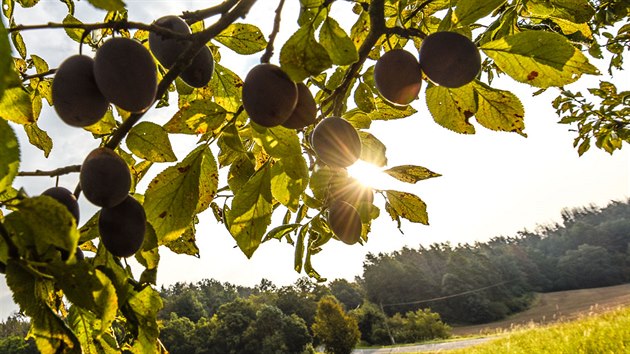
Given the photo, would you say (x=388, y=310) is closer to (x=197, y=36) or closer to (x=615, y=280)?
(x=615, y=280)

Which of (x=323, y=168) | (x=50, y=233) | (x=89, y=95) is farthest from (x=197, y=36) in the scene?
(x=323, y=168)

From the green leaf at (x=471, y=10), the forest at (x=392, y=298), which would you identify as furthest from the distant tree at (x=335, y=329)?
the green leaf at (x=471, y=10)

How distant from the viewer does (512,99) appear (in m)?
0.95

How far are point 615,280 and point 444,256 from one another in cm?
2003

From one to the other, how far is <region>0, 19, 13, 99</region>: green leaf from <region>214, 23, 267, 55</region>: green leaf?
31.3 inches

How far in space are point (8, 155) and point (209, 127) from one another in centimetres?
47

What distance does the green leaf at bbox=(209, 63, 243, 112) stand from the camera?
3.94 feet

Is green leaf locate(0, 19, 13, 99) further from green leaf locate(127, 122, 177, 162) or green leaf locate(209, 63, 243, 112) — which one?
green leaf locate(209, 63, 243, 112)

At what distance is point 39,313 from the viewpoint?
636 millimetres

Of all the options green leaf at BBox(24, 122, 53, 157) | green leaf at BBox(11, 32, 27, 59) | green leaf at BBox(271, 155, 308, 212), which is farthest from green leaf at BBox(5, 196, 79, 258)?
green leaf at BBox(11, 32, 27, 59)

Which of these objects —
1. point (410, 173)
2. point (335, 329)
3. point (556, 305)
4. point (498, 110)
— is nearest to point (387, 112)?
point (410, 173)

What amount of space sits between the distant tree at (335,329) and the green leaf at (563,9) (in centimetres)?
3147

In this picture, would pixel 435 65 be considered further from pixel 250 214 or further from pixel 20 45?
pixel 20 45

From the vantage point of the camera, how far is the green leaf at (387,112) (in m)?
1.34
